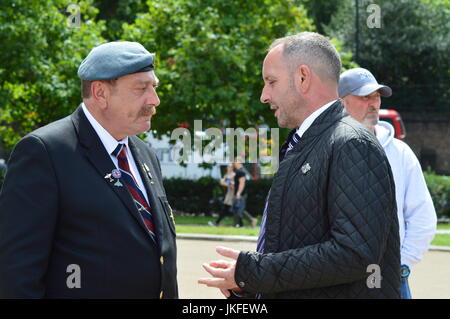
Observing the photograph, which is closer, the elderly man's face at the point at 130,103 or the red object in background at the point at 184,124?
the elderly man's face at the point at 130,103

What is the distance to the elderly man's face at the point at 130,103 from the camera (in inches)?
115

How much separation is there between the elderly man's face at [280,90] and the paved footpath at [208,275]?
20.2 ft

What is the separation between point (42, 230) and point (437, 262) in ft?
36.1

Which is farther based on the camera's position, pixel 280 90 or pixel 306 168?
pixel 280 90

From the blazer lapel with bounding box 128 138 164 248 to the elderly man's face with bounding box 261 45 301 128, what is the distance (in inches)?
24.9

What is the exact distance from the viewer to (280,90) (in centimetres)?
282

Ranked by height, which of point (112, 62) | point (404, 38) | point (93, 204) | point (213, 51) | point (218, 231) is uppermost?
point (112, 62)

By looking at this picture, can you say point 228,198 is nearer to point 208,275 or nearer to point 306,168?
point 208,275

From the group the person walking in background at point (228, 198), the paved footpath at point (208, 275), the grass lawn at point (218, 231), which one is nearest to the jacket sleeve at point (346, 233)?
the paved footpath at point (208, 275)

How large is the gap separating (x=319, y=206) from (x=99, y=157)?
2.97 ft

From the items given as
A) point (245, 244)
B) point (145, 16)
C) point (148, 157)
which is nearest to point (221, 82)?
point (145, 16)

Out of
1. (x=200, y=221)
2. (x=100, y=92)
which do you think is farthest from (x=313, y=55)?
(x=200, y=221)

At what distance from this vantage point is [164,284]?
288 cm

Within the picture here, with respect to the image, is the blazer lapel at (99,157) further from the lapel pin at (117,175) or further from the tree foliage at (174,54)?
the tree foliage at (174,54)
